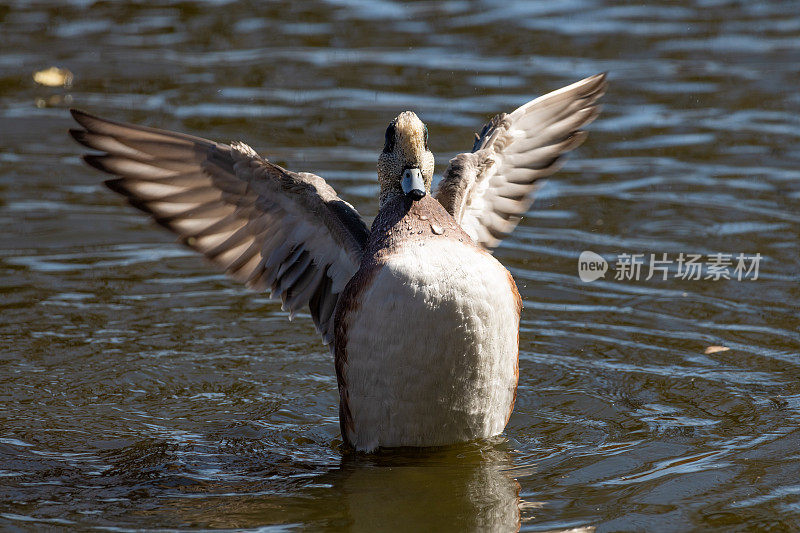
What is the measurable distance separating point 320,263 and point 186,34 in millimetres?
7423

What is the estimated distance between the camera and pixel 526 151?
25.0 feet

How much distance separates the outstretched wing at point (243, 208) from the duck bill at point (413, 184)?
65 cm

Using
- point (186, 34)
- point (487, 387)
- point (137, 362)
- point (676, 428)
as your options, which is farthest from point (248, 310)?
point (186, 34)

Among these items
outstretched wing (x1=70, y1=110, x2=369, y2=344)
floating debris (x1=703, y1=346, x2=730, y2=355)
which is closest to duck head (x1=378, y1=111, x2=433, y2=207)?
outstretched wing (x1=70, y1=110, x2=369, y2=344)

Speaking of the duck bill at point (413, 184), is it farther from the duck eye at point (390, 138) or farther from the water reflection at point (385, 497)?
the water reflection at point (385, 497)

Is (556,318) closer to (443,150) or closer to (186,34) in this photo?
(443,150)

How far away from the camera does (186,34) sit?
13492mm

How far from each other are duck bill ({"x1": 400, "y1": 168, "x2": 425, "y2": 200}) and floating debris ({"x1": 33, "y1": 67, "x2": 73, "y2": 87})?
7.26 m

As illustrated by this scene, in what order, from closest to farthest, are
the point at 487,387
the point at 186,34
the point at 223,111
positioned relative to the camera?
1. the point at 487,387
2. the point at 223,111
3. the point at 186,34

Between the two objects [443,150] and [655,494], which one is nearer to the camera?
[655,494]

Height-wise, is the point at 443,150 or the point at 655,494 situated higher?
the point at 443,150

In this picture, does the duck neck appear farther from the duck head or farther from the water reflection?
the water reflection

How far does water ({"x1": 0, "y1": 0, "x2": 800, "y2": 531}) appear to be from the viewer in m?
5.80

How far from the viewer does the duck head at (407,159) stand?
5.98 metres
